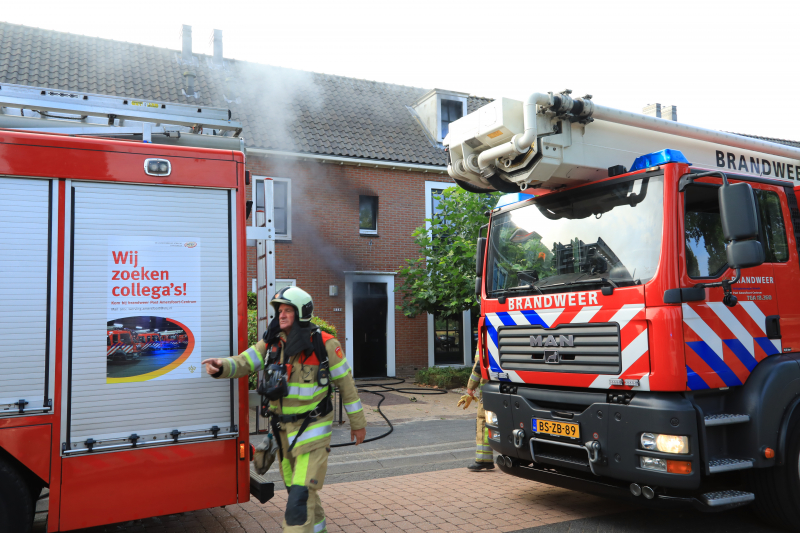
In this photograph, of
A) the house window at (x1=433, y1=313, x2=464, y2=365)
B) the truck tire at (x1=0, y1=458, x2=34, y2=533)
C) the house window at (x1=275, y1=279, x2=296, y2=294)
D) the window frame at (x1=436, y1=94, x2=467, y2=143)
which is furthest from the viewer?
the window frame at (x1=436, y1=94, x2=467, y2=143)

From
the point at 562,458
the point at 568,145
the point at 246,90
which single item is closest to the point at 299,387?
the point at 562,458

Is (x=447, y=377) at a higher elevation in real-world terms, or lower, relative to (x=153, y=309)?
lower

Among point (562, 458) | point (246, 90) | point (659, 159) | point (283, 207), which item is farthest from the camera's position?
point (246, 90)

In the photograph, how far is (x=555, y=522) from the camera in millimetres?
4793

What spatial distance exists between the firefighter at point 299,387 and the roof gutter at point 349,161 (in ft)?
35.1

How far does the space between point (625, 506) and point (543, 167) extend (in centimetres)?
303

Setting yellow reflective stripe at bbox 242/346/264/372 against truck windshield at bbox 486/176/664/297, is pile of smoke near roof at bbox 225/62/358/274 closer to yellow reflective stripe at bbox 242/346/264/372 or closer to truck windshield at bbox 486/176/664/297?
truck windshield at bbox 486/176/664/297

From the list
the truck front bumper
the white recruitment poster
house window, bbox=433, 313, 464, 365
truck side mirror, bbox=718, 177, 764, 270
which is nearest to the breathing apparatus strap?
the white recruitment poster

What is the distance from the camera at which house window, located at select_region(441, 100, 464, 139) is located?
719 inches

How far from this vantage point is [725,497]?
4023mm

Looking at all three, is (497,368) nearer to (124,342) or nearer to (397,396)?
(124,342)

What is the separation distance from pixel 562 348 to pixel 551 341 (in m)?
0.12

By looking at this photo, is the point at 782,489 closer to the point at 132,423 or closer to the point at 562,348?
the point at 562,348

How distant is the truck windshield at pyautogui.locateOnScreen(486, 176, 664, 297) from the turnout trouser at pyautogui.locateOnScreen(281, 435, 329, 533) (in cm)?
223
